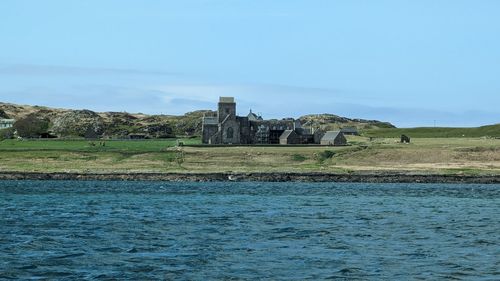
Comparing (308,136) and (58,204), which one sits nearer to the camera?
(58,204)

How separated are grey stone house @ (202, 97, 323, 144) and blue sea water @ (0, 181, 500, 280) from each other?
265 ft

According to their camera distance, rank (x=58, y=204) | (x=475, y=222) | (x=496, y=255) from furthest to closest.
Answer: (x=58, y=204) → (x=475, y=222) → (x=496, y=255)

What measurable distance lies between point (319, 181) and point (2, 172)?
141ft

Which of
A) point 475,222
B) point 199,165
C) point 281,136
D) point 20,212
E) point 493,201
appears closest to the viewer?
point 475,222

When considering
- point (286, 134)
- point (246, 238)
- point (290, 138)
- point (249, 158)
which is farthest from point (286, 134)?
point (246, 238)

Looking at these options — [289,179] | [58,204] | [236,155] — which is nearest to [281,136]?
[236,155]

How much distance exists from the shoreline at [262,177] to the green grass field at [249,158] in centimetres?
369

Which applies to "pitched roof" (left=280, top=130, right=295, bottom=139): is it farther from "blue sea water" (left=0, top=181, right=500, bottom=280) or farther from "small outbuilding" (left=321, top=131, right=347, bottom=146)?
"blue sea water" (left=0, top=181, right=500, bottom=280)

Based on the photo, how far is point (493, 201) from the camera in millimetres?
76188

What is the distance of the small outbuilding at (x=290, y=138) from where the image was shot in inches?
6260

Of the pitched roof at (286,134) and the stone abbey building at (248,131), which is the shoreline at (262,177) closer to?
the stone abbey building at (248,131)

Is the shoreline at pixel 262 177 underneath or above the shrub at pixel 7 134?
underneath

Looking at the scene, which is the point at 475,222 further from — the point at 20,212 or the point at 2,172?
the point at 2,172

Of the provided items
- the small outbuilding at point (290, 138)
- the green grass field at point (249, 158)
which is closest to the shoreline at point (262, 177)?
the green grass field at point (249, 158)
